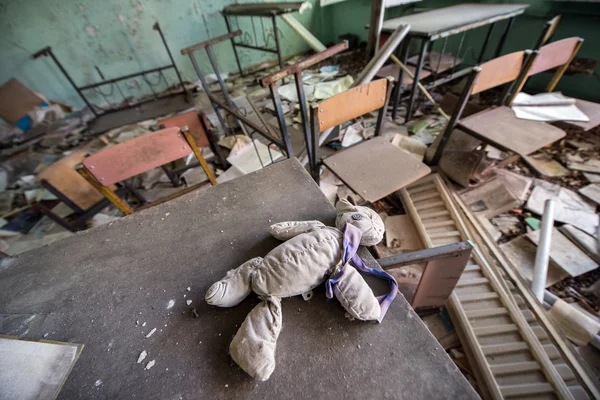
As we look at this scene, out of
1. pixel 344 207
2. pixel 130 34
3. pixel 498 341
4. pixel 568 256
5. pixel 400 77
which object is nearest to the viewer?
pixel 344 207

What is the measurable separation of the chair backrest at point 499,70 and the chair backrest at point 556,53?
0.18 meters

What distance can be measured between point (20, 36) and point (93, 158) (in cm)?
398

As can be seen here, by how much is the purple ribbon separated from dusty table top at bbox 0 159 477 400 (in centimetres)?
5

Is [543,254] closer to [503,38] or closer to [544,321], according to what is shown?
[544,321]

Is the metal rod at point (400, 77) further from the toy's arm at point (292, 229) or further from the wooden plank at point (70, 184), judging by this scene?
the wooden plank at point (70, 184)

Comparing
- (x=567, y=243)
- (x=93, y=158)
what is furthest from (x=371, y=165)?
(x=93, y=158)

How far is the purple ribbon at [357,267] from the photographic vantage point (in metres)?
0.64

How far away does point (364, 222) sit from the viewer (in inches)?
29.0

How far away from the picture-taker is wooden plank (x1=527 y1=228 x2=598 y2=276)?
153 cm

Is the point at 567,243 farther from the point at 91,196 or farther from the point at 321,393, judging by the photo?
the point at 91,196

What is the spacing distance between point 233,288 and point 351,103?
136cm

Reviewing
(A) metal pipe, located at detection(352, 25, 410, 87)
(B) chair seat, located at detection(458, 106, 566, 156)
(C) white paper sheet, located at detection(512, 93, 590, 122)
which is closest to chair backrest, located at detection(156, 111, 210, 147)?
(A) metal pipe, located at detection(352, 25, 410, 87)

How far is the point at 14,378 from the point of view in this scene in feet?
1.73

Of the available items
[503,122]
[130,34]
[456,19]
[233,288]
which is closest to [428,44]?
[456,19]
